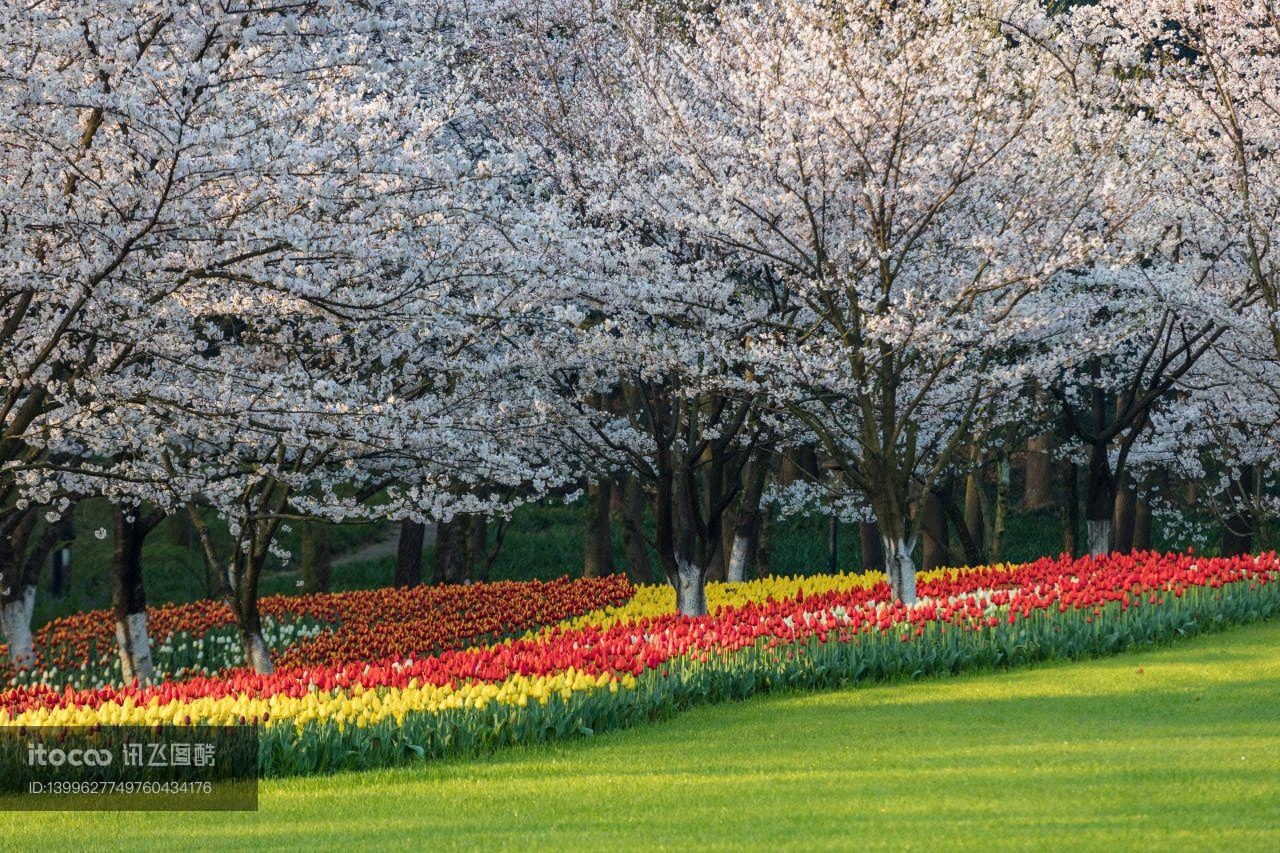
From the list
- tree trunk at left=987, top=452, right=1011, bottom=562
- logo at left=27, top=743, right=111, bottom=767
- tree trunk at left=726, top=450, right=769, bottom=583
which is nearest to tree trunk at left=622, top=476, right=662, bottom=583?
tree trunk at left=726, top=450, right=769, bottom=583

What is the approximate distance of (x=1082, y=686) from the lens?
11328 mm

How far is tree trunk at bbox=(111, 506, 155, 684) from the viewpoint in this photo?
15.2m

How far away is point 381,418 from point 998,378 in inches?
270

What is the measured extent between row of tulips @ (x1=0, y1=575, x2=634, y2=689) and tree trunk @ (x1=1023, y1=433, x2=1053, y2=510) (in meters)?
15.1

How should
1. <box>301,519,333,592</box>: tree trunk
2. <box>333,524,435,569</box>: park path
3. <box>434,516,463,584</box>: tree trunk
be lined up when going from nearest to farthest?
<box>301,519,333,592</box>: tree trunk → <box>434,516,463,584</box>: tree trunk → <box>333,524,435,569</box>: park path

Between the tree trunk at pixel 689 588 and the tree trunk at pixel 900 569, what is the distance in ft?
8.49

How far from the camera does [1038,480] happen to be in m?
33.9

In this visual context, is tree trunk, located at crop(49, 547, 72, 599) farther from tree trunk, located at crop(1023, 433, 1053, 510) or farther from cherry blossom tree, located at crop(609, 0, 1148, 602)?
tree trunk, located at crop(1023, 433, 1053, 510)

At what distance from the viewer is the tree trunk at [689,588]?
16.4 metres

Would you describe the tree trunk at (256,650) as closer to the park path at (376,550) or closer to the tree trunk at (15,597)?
the tree trunk at (15,597)

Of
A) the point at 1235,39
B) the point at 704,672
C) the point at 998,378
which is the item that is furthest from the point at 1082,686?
the point at 1235,39

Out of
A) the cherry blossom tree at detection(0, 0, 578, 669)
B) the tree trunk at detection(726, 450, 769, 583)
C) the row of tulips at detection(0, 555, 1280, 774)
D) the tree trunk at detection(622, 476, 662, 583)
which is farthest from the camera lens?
the tree trunk at detection(622, 476, 662, 583)

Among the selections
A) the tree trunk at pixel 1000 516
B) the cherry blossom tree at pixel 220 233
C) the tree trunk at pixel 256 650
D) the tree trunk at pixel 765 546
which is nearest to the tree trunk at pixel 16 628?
the tree trunk at pixel 256 650

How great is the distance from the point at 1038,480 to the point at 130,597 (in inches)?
956
